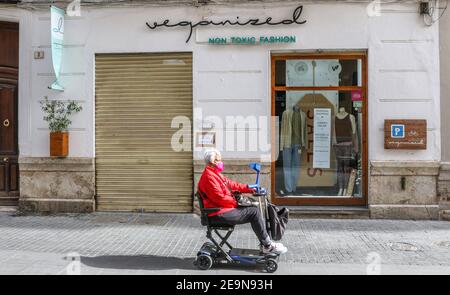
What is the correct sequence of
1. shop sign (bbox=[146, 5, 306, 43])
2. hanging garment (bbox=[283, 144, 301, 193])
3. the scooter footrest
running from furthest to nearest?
hanging garment (bbox=[283, 144, 301, 193]) → shop sign (bbox=[146, 5, 306, 43]) → the scooter footrest

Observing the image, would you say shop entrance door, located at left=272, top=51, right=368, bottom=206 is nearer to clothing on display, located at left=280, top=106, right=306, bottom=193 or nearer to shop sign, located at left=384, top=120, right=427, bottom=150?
clothing on display, located at left=280, top=106, right=306, bottom=193

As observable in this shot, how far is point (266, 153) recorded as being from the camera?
1061 centimetres

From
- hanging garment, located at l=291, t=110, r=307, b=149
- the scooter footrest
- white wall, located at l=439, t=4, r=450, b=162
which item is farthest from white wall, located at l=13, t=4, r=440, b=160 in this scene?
the scooter footrest

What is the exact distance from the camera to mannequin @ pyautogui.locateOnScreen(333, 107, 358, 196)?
426 inches

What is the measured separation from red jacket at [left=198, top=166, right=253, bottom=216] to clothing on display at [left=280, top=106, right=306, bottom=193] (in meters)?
4.31

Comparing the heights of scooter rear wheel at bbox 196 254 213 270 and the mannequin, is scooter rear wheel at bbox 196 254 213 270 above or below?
below

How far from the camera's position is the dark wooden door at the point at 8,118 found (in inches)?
445

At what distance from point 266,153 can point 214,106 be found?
1.36m

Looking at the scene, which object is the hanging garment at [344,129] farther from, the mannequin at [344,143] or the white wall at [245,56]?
the white wall at [245,56]

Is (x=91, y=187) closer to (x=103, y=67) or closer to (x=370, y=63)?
(x=103, y=67)

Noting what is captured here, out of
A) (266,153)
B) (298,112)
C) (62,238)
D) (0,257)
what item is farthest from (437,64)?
(0,257)

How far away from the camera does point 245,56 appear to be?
10.6 m

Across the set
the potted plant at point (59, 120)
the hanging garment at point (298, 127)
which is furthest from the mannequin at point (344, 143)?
the potted plant at point (59, 120)

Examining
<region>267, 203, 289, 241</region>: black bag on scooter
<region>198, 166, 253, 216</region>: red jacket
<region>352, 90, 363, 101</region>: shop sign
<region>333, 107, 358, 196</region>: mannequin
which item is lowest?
<region>267, 203, 289, 241</region>: black bag on scooter
